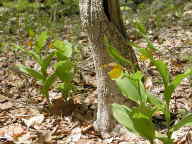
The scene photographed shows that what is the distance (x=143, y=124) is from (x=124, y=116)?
14cm

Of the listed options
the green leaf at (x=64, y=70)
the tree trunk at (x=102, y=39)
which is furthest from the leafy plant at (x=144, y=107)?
the green leaf at (x=64, y=70)

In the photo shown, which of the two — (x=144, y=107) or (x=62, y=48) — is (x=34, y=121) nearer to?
(x=62, y=48)

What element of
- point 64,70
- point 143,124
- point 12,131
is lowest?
point 12,131

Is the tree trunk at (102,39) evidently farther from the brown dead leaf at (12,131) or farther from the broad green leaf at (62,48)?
the brown dead leaf at (12,131)

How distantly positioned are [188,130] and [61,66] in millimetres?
1049

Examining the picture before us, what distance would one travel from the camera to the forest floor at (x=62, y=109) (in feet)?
8.78

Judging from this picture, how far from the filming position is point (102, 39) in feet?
8.26

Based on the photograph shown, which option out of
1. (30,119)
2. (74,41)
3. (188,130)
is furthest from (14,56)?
(188,130)

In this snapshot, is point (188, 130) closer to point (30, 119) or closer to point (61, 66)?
point (61, 66)

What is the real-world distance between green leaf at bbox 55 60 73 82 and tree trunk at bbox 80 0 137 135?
1.12 ft

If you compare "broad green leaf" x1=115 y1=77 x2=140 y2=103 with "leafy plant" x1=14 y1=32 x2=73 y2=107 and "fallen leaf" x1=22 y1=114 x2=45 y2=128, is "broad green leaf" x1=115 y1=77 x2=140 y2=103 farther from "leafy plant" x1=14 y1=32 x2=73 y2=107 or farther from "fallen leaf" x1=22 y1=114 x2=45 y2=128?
"fallen leaf" x1=22 y1=114 x2=45 y2=128

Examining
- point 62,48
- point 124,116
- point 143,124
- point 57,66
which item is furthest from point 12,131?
point 143,124

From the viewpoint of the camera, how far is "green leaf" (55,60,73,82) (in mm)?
2848

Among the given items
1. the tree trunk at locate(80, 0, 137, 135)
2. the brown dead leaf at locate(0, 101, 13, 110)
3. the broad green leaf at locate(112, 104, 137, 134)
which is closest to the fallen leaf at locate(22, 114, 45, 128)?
the brown dead leaf at locate(0, 101, 13, 110)
